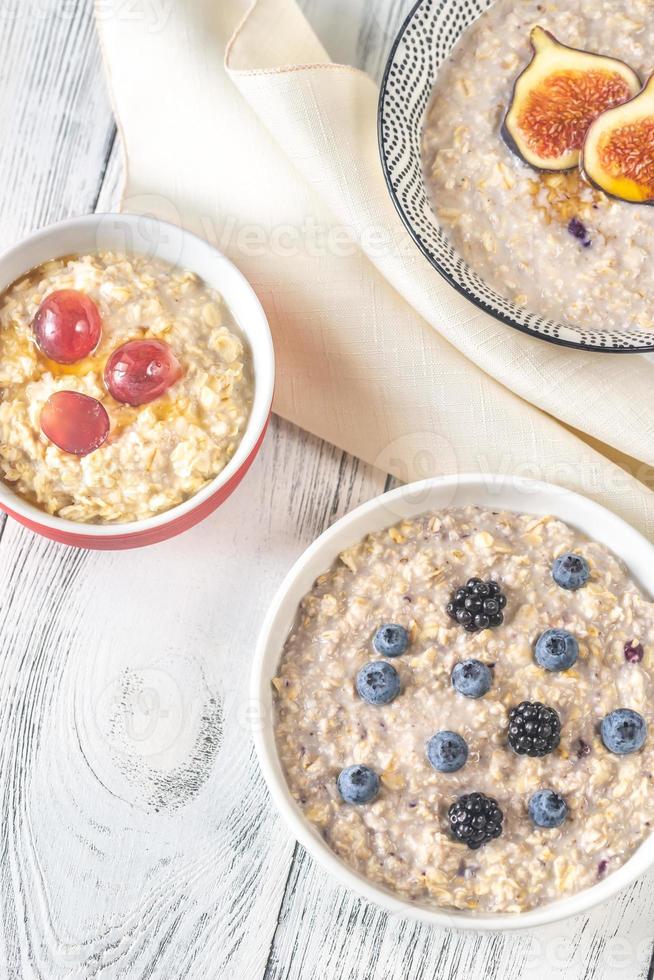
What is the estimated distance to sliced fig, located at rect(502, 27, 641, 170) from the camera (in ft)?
9.36

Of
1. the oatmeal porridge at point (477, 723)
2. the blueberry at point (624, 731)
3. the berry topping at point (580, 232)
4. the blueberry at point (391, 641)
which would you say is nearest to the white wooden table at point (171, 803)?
the oatmeal porridge at point (477, 723)

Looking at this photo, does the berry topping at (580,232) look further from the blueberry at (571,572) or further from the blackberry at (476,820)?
the blackberry at (476,820)

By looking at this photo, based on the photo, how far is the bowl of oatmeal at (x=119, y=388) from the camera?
102 inches

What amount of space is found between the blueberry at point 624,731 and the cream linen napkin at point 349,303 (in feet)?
1.76

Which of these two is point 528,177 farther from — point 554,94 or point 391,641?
point 391,641

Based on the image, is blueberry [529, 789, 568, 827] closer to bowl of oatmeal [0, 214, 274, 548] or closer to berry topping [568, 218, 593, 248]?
bowl of oatmeal [0, 214, 274, 548]

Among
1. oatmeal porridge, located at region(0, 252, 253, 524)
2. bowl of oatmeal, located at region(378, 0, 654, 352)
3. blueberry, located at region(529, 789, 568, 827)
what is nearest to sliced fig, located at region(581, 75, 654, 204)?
bowl of oatmeal, located at region(378, 0, 654, 352)

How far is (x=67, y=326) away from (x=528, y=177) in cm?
126

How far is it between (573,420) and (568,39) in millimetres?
1005

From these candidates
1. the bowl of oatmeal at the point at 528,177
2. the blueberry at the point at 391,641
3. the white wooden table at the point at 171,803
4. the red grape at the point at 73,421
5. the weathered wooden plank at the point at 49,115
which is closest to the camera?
the red grape at the point at 73,421

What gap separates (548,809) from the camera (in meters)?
2.59

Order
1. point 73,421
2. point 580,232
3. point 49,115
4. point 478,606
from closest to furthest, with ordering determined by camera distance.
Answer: point 73,421 < point 478,606 < point 580,232 < point 49,115

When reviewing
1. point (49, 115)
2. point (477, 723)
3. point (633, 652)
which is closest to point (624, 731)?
point (633, 652)

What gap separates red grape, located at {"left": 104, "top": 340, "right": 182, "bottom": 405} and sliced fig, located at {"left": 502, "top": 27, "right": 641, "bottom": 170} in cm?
108
